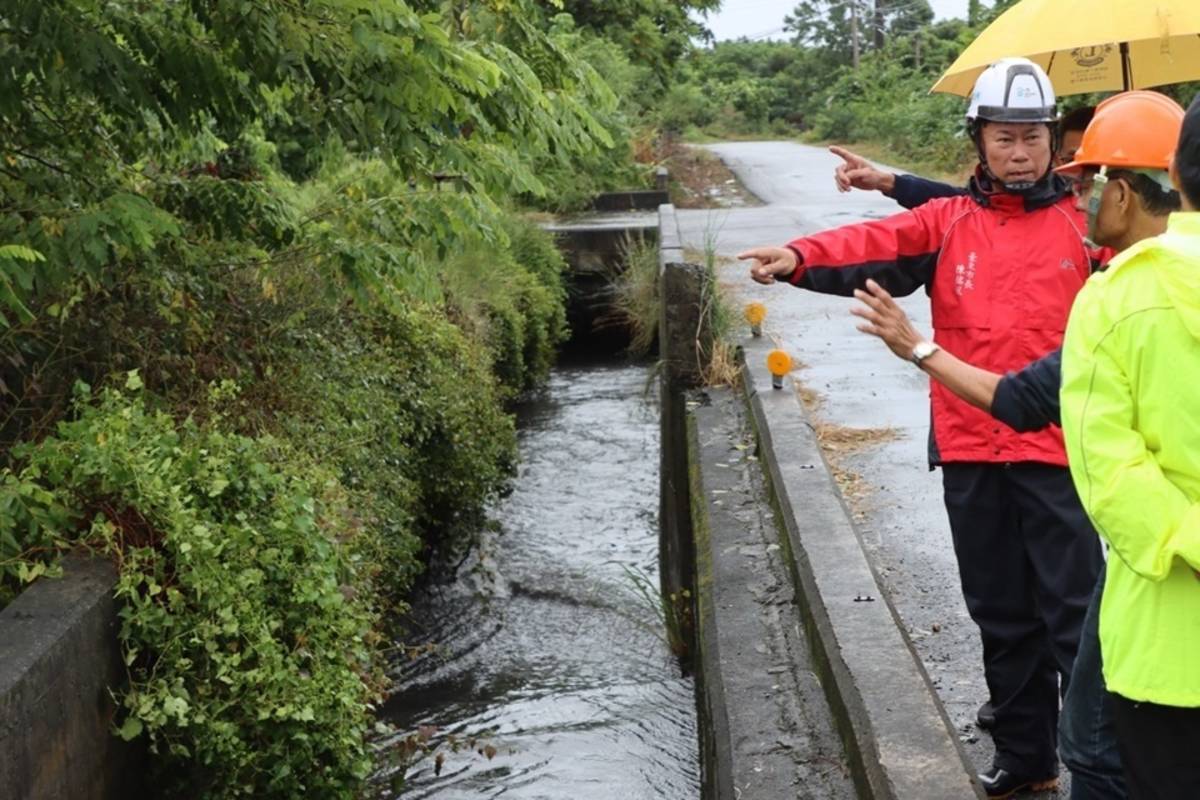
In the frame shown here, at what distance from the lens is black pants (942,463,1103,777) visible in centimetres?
378

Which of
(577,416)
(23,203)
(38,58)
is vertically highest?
(38,58)

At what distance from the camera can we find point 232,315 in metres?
7.23

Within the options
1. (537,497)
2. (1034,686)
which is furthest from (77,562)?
(537,497)

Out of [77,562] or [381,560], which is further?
[381,560]

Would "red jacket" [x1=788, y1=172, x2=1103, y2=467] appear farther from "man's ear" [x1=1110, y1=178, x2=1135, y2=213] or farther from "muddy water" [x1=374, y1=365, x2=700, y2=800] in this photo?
"muddy water" [x1=374, y1=365, x2=700, y2=800]

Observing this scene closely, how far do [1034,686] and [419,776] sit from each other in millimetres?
3473

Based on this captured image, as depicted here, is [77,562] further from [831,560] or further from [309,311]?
[309,311]

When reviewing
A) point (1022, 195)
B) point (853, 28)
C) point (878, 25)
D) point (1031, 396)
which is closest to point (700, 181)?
point (1022, 195)

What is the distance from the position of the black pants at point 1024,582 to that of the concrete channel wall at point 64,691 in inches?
103

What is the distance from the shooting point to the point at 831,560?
5262 mm

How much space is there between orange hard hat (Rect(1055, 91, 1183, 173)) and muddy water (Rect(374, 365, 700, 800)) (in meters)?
4.19

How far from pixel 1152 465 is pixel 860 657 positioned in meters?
2.12

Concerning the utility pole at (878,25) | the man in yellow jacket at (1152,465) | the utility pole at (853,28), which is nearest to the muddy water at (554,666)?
the man in yellow jacket at (1152,465)

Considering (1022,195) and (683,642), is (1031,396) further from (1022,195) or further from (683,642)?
(683,642)
